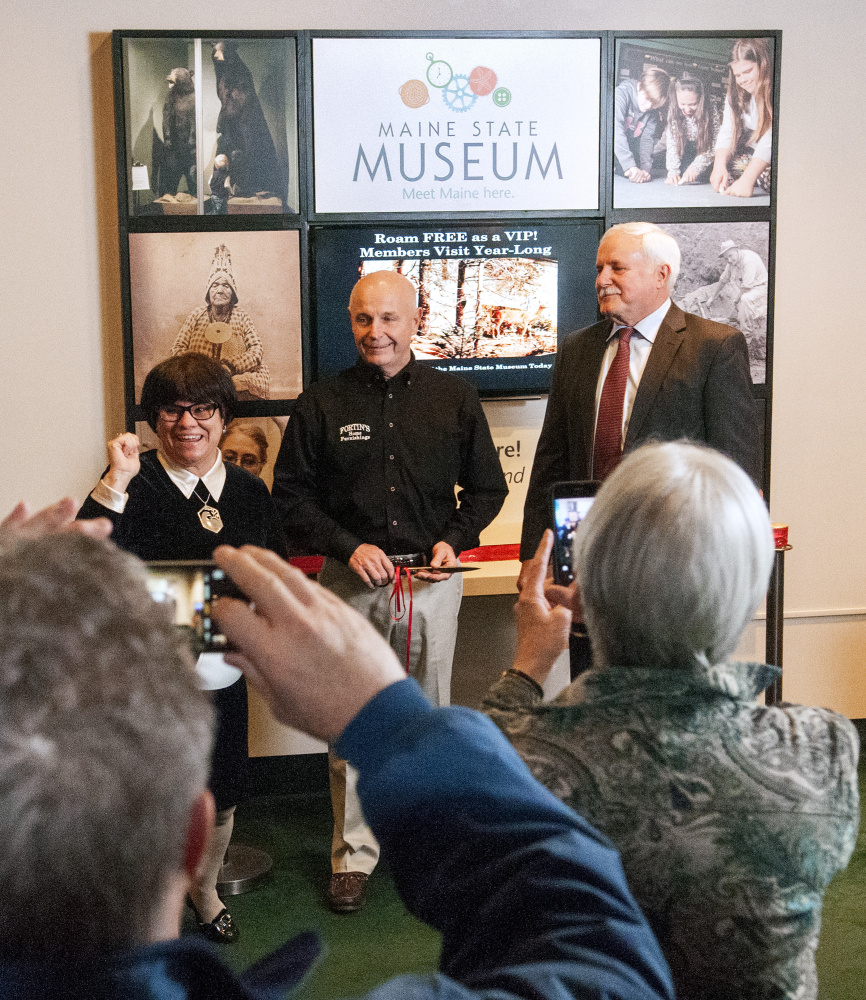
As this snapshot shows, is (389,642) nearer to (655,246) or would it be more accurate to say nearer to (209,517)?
(209,517)

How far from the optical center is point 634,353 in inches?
132

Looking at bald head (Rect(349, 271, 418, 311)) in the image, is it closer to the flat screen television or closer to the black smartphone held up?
the flat screen television

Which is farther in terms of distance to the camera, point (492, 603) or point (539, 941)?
point (492, 603)

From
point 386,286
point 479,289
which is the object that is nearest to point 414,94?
point 479,289

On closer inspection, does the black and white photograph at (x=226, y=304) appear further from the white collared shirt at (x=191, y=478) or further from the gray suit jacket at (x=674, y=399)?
the gray suit jacket at (x=674, y=399)

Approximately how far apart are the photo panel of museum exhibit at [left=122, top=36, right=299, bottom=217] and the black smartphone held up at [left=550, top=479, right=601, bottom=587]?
6.47 feet

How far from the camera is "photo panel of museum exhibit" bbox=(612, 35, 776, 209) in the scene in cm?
392

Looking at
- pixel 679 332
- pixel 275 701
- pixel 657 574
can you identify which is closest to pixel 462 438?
pixel 679 332

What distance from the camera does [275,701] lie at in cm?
66

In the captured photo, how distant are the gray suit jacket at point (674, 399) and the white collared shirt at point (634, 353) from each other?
0.8 inches

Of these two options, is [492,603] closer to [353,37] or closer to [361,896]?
[361,896]

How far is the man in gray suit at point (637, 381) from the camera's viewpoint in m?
3.24

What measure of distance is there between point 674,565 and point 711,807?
26cm

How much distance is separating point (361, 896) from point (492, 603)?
4.46 feet
